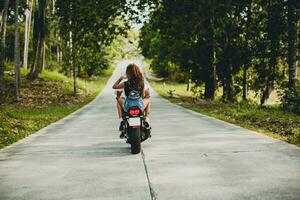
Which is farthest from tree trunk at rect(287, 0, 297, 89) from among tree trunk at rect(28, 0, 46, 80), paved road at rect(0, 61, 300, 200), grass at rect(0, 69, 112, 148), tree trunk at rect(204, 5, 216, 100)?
tree trunk at rect(28, 0, 46, 80)

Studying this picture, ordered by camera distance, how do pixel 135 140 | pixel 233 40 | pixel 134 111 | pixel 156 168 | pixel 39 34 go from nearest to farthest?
1. pixel 156 168
2. pixel 135 140
3. pixel 134 111
4. pixel 233 40
5. pixel 39 34

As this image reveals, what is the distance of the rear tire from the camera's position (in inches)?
325

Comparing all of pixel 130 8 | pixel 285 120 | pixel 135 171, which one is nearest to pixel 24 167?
pixel 135 171

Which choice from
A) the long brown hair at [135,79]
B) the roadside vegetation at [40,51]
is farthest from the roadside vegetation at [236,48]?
the long brown hair at [135,79]

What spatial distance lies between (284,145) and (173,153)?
7.86 feet

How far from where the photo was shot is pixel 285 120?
14.4 metres

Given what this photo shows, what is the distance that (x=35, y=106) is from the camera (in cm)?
2456

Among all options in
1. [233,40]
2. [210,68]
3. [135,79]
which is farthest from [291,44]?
[135,79]

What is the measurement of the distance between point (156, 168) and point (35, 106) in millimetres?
18947

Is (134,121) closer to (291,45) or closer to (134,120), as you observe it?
(134,120)

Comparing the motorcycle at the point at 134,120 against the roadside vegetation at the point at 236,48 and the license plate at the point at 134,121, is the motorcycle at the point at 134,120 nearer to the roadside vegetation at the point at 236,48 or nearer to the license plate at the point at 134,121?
the license plate at the point at 134,121

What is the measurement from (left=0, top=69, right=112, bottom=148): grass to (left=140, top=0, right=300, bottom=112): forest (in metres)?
6.78

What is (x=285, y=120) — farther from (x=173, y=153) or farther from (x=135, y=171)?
(x=135, y=171)

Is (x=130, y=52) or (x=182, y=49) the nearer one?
(x=182, y=49)
